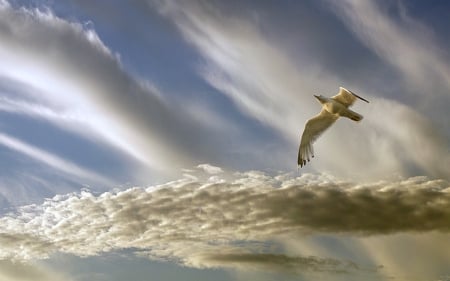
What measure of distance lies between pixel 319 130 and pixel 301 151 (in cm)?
311

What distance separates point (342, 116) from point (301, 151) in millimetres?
6861

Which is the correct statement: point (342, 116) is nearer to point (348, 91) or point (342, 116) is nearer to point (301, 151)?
point (348, 91)

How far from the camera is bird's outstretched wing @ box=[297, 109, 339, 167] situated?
2128 inches

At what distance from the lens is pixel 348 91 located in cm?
4806

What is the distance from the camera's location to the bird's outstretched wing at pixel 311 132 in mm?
54062

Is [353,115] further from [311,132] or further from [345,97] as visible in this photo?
[311,132]

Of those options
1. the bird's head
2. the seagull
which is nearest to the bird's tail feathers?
the seagull

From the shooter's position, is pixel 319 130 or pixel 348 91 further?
pixel 319 130

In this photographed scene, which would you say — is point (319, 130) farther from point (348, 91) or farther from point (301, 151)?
point (348, 91)

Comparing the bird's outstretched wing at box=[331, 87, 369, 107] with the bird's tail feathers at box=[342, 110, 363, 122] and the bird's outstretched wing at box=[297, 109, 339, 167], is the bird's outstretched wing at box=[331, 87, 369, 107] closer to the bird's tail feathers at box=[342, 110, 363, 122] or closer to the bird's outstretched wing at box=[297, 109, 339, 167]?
the bird's tail feathers at box=[342, 110, 363, 122]

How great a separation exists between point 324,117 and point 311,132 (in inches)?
92.4

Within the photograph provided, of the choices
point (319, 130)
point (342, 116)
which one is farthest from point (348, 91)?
point (319, 130)

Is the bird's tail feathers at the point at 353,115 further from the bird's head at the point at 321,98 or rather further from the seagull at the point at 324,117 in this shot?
the bird's head at the point at 321,98

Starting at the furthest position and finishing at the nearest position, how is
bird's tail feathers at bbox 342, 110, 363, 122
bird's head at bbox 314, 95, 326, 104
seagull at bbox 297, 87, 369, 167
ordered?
bird's head at bbox 314, 95, 326, 104 → seagull at bbox 297, 87, 369, 167 → bird's tail feathers at bbox 342, 110, 363, 122
